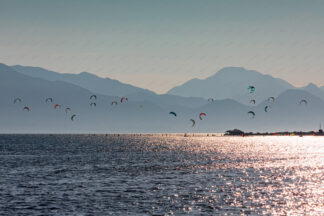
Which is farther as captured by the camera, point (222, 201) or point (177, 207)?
point (222, 201)

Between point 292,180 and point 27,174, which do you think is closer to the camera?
point 292,180

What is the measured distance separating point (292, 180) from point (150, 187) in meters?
21.5

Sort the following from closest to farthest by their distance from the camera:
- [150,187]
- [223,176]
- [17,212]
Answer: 1. [17,212]
2. [150,187]
3. [223,176]

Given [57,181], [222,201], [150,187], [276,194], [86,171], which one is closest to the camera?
[222,201]

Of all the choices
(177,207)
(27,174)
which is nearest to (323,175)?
(177,207)

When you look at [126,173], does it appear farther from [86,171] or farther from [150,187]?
[150,187]

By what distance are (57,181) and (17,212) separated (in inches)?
859

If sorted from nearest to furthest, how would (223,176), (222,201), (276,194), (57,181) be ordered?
(222,201), (276,194), (57,181), (223,176)

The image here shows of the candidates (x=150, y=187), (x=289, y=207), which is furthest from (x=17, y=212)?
(x=289, y=207)

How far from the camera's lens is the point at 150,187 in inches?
2312

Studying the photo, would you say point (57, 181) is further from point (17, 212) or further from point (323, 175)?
point (323, 175)

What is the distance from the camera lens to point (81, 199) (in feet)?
161

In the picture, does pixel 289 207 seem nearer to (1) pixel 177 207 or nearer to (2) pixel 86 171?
(1) pixel 177 207

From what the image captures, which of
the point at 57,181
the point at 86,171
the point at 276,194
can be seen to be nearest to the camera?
the point at 276,194
